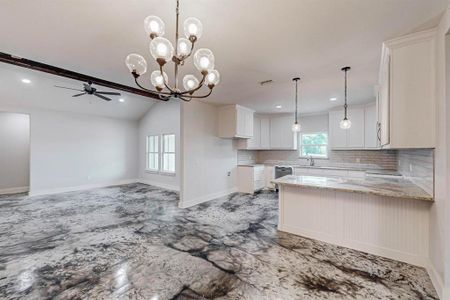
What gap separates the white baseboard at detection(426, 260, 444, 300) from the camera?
5.80 feet

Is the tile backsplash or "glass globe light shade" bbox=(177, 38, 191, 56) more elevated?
"glass globe light shade" bbox=(177, 38, 191, 56)

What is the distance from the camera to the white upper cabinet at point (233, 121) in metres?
5.42

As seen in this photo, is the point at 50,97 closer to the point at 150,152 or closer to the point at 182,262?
the point at 150,152

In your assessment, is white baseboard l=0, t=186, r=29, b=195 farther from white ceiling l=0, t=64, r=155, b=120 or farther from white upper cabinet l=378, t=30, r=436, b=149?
white upper cabinet l=378, t=30, r=436, b=149

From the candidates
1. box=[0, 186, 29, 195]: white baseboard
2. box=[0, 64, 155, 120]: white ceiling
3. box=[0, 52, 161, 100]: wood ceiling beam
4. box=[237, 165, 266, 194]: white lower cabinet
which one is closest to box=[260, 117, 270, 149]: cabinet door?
box=[237, 165, 266, 194]: white lower cabinet

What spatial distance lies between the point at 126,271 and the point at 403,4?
12.3 ft

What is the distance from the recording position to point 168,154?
23.9 ft

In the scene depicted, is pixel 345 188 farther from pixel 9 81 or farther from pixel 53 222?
pixel 9 81

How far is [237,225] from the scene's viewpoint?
359cm

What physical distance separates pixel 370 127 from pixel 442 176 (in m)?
3.74

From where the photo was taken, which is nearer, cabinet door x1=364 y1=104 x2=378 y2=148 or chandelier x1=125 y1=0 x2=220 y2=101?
chandelier x1=125 y1=0 x2=220 y2=101

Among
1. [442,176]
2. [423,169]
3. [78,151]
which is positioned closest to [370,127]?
[423,169]

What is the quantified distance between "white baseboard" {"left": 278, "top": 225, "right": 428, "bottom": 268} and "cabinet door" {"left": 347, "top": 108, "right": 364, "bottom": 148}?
3317 millimetres

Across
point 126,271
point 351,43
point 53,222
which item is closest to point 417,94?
point 351,43
